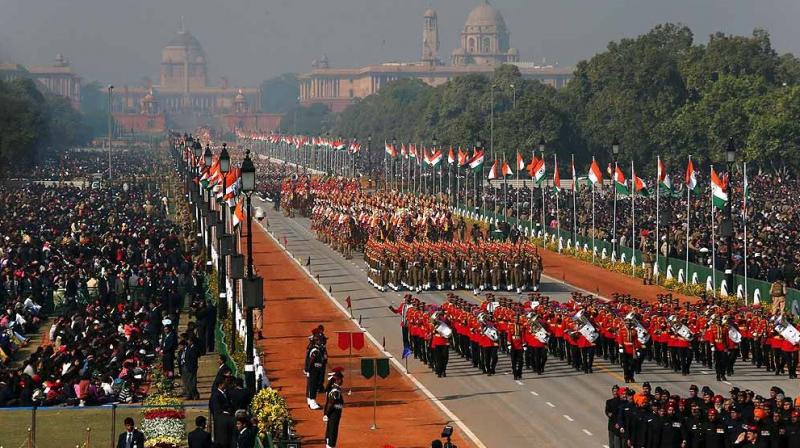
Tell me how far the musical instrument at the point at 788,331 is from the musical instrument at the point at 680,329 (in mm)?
1965

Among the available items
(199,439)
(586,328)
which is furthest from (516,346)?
(199,439)

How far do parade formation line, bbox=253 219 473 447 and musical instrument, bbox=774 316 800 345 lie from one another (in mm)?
8198

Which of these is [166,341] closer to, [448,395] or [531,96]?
[448,395]

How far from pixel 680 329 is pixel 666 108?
99769 mm

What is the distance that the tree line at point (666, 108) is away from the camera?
402 ft

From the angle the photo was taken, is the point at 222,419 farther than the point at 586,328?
No

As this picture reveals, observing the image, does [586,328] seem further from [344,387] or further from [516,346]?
[344,387]

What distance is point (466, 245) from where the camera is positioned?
202 ft

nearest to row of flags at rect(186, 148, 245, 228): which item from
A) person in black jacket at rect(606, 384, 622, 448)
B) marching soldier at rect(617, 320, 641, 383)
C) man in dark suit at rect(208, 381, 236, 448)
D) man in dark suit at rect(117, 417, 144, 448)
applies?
marching soldier at rect(617, 320, 641, 383)

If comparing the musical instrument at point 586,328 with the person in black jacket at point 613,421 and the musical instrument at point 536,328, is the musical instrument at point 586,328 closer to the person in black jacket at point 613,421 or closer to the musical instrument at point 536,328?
the musical instrument at point 536,328

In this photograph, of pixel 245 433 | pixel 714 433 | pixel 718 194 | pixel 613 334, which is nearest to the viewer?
pixel 245 433

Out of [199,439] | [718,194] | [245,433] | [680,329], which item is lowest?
[680,329]

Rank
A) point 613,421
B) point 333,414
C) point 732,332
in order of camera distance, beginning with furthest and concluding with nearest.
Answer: point 732,332, point 333,414, point 613,421

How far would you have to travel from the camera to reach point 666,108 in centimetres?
13888
